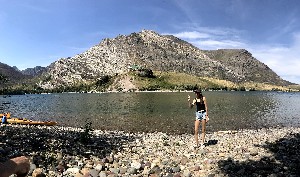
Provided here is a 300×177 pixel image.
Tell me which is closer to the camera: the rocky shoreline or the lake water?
the rocky shoreline

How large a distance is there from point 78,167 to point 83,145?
6.23 metres

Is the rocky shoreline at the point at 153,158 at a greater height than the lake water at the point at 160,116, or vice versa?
the rocky shoreline at the point at 153,158

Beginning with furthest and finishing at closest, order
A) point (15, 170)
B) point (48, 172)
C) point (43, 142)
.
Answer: point (43, 142) → point (48, 172) → point (15, 170)

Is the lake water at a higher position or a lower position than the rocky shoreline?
lower

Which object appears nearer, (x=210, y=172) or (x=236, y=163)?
(x=210, y=172)

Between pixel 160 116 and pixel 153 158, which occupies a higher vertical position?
pixel 153 158

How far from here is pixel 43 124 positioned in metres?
44.8

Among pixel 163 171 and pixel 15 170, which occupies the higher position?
pixel 15 170

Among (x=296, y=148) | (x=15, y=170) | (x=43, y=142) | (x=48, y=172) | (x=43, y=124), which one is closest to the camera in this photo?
(x=15, y=170)

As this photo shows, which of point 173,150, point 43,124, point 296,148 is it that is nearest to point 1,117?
point 43,124

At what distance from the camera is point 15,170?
3.60 metres

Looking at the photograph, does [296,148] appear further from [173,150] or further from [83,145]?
[83,145]

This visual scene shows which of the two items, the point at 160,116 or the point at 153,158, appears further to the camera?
the point at 160,116

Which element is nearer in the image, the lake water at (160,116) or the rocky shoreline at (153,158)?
the rocky shoreline at (153,158)
